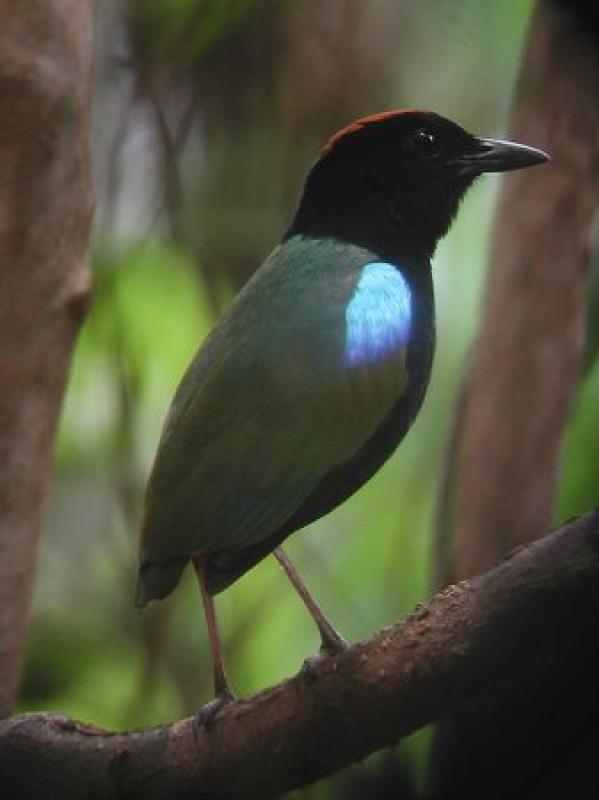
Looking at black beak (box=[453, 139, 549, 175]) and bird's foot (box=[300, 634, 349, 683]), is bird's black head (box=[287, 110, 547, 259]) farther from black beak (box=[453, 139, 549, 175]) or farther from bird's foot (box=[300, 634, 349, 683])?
bird's foot (box=[300, 634, 349, 683])

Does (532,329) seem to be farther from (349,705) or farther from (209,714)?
(349,705)

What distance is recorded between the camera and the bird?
9.67 ft

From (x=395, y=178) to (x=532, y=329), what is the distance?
716 mm

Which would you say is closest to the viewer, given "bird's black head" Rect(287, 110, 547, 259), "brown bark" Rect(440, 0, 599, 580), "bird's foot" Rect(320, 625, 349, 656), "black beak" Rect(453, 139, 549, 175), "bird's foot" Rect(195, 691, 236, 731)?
"bird's foot" Rect(195, 691, 236, 731)

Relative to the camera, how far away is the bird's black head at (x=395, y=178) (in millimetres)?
3422

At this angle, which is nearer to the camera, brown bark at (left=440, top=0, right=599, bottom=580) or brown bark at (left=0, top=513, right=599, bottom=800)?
brown bark at (left=0, top=513, right=599, bottom=800)

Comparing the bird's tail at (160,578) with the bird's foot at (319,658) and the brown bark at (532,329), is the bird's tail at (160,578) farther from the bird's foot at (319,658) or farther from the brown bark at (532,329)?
the brown bark at (532,329)

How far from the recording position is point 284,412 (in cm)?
305

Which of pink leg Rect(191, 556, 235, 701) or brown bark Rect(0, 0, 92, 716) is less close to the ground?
brown bark Rect(0, 0, 92, 716)

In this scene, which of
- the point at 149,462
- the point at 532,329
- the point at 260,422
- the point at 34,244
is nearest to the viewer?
the point at 260,422

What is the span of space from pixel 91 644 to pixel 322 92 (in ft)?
6.04

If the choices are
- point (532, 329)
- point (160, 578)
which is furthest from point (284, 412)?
point (532, 329)

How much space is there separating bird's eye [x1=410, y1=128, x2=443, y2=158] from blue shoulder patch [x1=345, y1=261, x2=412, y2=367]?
1.51 ft

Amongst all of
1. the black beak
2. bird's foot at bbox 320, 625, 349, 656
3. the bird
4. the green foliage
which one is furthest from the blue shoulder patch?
the green foliage
